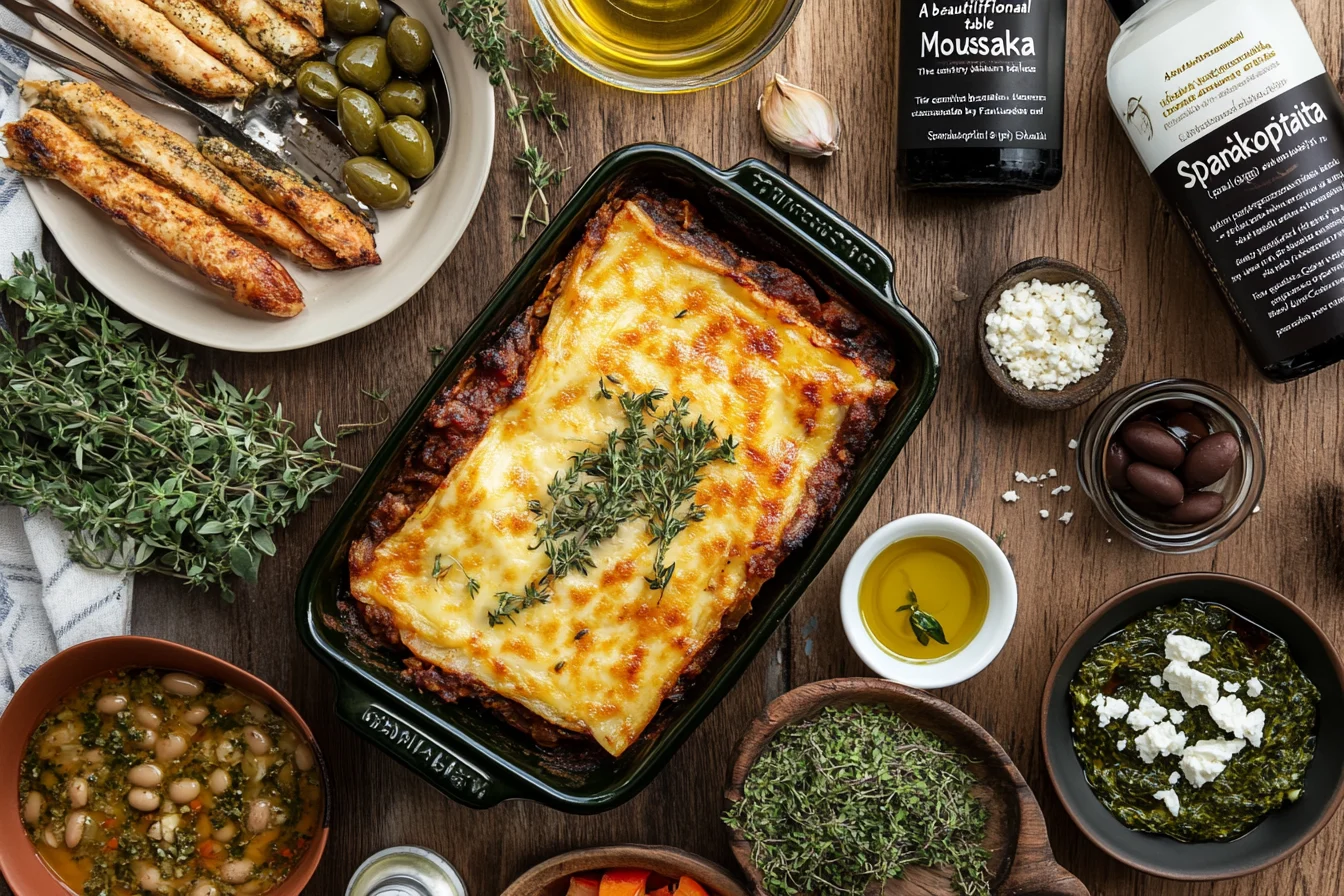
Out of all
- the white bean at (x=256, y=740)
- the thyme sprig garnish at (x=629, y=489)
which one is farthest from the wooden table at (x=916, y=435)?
the thyme sprig garnish at (x=629, y=489)

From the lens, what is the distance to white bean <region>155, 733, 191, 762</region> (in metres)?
2.41

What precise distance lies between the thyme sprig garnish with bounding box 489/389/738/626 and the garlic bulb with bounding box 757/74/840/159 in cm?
76

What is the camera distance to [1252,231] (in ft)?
7.30

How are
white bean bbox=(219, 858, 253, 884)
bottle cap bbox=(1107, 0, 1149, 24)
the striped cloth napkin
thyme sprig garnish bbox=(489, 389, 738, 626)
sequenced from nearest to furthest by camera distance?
thyme sprig garnish bbox=(489, 389, 738, 626), bottle cap bbox=(1107, 0, 1149, 24), the striped cloth napkin, white bean bbox=(219, 858, 253, 884)

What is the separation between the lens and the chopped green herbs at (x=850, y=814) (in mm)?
2314

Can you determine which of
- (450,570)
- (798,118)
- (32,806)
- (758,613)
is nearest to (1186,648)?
(758,613)

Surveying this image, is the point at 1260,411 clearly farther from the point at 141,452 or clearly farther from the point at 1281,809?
the point at 141,452

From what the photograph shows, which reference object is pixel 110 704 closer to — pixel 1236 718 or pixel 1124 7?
pixel 1236 718

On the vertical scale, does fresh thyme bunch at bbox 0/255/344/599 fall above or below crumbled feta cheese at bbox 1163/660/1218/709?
below

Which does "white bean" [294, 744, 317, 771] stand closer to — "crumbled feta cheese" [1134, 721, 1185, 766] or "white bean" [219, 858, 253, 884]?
"white bean" [219, 858, 253, 884]

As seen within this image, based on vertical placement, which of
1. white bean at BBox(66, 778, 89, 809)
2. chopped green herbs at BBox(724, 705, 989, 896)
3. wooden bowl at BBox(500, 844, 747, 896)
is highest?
chopped green herbs at BBox(724, 705, 989, 896)

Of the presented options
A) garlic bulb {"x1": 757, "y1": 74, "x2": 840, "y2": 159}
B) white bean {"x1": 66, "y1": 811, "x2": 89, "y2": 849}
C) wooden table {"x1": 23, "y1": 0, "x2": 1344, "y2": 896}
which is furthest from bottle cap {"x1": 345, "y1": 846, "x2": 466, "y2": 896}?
garlic bulb {"x1": 757, "y1": 74, "x2": 840, "y2": 159}

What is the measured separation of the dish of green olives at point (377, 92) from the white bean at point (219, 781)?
1353 millimetres

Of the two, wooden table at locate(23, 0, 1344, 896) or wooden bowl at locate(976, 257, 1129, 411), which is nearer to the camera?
wooden bowl at locate(976, 257, 1129, 411)
